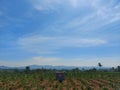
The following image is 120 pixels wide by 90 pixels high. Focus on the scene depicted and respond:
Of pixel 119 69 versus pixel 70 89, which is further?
pixel 119 69

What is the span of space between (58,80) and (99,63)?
1527 centimetres

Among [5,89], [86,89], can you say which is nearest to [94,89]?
[86,89]

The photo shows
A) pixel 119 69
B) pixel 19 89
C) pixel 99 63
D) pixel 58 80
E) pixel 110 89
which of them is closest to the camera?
pixel 110 89

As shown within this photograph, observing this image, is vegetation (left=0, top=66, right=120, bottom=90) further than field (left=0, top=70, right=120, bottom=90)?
Yes

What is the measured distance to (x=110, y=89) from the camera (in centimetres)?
2133

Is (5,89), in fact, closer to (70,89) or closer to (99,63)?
(70,89)

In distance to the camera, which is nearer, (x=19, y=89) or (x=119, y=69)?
(x=19, y=89)

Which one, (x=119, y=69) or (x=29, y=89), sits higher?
(x=119, y=69)

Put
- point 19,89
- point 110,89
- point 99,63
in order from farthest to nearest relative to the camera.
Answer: point 99,63 < point 19,89 < point 110,89

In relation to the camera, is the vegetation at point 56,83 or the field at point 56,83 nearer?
the field at point 56,83

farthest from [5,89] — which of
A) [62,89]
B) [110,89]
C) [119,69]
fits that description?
[119,69]

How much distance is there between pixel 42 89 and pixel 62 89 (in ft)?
5.89

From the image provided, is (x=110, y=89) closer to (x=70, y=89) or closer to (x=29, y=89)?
(x=70, y=89)

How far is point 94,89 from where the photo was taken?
2180cm
